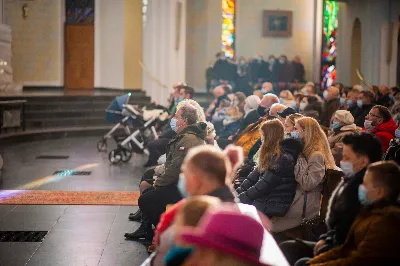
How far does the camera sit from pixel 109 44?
25.5 m

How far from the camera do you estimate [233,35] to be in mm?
29656

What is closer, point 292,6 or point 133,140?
point 133,140

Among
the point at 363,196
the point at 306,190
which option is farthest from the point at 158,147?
the point at 363,196

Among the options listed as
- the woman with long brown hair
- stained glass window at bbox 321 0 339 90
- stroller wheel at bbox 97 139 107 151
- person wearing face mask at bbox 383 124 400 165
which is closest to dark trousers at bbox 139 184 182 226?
the woman with long brown hair

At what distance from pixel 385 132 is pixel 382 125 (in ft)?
0.34

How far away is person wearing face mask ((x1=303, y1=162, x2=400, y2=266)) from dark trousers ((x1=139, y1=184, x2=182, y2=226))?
3.26 metres

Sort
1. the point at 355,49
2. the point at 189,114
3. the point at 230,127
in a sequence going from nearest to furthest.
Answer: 1. the point at 189,114
2. the point at 230,127
3. the point at 355,49

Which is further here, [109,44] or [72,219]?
[109,44]

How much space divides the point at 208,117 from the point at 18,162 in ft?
14.8

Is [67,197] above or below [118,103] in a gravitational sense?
below

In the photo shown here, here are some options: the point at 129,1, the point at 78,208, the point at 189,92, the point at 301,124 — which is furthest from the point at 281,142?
the point at 129,1

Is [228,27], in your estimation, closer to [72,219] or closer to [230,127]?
[230,127]

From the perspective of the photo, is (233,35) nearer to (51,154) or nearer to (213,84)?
(213,84)

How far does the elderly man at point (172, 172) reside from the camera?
25.5 ft
